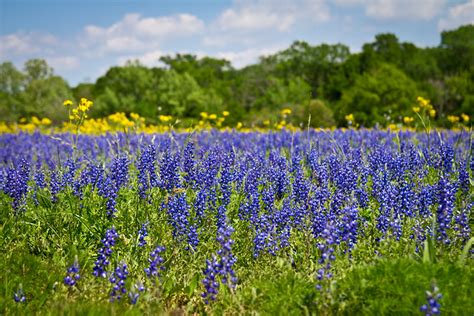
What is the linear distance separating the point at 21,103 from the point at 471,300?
43363mm

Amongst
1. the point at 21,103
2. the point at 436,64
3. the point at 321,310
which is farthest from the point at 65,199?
the point at 436,64

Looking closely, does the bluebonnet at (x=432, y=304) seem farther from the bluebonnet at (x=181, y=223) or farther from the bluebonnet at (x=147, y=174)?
the bluebonnet at (x=147, y=174)

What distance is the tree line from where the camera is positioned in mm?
25234

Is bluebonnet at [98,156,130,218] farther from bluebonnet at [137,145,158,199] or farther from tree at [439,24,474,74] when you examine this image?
tree at [439,24,474,74]

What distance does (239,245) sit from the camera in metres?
4.72

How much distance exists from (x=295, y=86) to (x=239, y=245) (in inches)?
1459

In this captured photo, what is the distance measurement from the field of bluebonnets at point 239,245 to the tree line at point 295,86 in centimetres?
1281

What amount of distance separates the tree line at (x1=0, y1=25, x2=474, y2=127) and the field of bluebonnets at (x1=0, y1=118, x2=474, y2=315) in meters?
12.8

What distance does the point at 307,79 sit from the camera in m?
58.3

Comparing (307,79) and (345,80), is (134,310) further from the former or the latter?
(307,79)

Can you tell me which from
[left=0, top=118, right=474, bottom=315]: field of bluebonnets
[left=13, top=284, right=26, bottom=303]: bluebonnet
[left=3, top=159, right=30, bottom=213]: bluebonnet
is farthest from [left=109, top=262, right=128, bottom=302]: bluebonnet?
[left=3, top=159, right=30, bottom=213]: bluebonnet

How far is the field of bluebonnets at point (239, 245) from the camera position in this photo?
323 centimetres

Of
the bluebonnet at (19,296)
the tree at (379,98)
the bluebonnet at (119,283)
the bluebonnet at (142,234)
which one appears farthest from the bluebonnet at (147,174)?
the tree at (379,98)

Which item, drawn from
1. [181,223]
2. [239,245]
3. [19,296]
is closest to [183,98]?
[239,245]
